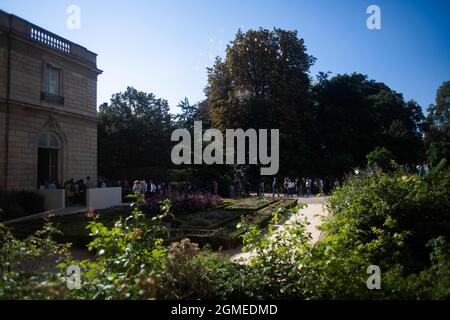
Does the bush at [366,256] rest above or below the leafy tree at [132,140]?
below

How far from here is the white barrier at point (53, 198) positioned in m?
18.1

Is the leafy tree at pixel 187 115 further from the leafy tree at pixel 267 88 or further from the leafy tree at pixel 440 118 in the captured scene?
the leafy tree at pixel 440 118

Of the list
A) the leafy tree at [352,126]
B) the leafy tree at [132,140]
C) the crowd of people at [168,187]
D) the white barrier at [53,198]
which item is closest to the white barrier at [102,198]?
the white barrier at [53,198]

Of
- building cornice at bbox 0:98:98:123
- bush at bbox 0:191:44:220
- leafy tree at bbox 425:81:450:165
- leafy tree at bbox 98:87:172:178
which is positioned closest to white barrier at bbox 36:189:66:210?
bush at bbox 0:191:44:220

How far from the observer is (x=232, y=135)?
3394cm

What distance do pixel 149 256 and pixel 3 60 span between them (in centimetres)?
1772

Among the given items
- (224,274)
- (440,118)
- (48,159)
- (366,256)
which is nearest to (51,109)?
(48,159)

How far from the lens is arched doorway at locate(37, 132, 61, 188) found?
2032cm

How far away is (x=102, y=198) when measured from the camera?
67.2ft

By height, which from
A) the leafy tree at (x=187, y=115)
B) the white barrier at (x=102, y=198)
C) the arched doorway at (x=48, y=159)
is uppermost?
the leafy tree at (x=187, y=115)

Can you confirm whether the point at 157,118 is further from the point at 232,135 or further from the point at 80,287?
the point at 80,287

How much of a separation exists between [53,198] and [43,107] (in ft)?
16.1

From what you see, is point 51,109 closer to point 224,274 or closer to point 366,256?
point 224,274
